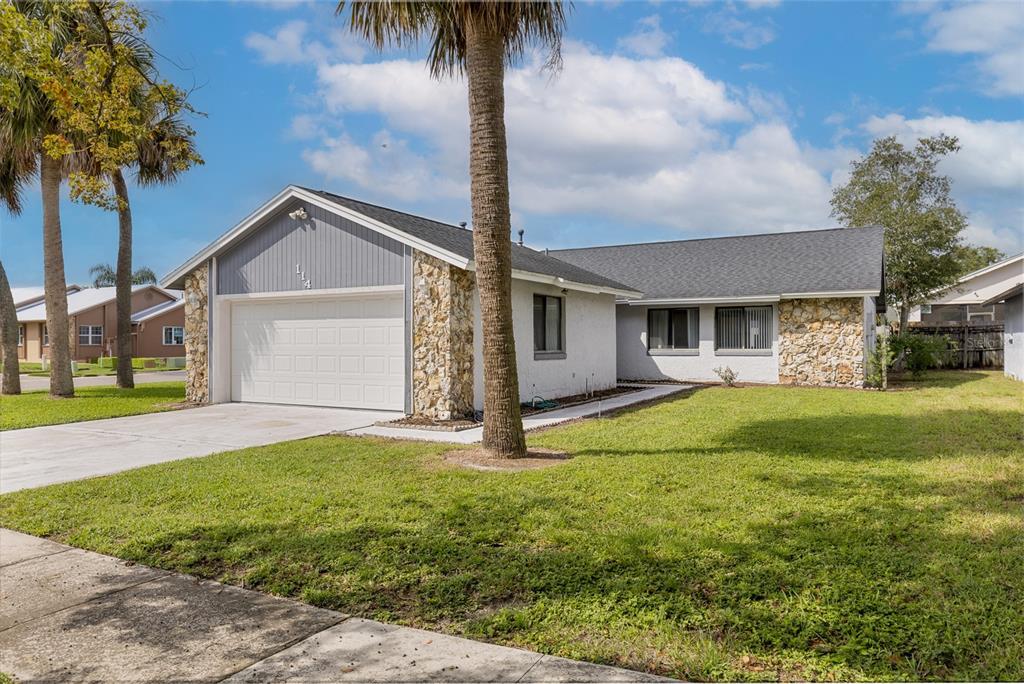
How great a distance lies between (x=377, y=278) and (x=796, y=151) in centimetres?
1346

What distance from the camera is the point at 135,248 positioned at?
66.0ft

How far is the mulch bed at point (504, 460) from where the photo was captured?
7.57m

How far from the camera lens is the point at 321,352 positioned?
13.7 m

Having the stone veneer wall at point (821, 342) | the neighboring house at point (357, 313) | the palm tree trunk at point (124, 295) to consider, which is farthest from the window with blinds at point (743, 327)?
the palm tree trunk at point (124, 295)

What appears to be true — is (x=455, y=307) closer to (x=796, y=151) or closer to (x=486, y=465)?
(x=486, y=465)

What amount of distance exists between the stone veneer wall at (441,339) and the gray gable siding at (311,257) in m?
0.67

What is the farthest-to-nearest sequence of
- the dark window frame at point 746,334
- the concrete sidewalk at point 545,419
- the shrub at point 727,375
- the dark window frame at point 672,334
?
the dark window frame at point 672,334 < the dark window frame at point 746,334 < the shrub at point 727,375 < the concrete sidewalk at point 545,419

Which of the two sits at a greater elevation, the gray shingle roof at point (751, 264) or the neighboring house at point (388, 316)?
the gray shingle roof at point (751, 264)

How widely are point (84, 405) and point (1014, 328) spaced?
25.5 m

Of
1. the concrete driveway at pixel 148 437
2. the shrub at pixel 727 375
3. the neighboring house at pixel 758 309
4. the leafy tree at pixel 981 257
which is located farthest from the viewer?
the leafy tree at pixel 981 257

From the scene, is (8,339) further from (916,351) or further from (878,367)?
(916,351)

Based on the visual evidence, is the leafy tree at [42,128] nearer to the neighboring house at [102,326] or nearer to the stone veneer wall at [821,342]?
the stone veneer wall at [821,342]

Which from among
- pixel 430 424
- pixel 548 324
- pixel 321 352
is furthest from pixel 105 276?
pixel 430 424

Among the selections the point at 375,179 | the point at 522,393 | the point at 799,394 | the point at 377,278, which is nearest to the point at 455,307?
the point at 377,278
